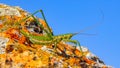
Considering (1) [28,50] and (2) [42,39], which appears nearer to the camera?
Result: (1) [28,50]

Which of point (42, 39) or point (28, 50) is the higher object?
point (42, 39)

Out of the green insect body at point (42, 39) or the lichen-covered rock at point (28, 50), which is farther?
the green insect body at point (42, 39)

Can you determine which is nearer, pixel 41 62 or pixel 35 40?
pixel 41 62

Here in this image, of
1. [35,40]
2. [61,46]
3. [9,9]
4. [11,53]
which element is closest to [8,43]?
[11,53]

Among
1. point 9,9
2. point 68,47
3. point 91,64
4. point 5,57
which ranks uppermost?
point 9,9

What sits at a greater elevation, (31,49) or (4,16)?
(4,16)

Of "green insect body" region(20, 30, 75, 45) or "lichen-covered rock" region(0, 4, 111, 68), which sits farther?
"green insect body" region(20, 30, 75, 45)

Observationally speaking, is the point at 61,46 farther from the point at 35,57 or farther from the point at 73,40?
the point at 35,57

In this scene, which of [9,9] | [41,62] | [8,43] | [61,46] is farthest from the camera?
[9,9]
